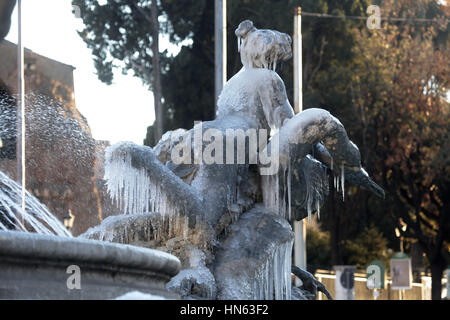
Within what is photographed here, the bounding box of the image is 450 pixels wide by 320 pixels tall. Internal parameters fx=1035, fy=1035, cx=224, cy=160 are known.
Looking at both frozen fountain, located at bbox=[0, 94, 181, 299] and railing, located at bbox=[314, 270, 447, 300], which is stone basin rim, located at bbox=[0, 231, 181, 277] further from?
railing, located at bbox=[314, 270, 447, 300]

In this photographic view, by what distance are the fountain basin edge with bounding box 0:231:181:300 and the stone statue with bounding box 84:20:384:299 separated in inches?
65.8

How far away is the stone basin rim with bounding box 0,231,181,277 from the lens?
3619 millimetres

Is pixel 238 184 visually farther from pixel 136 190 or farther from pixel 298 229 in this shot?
pixel 298 229

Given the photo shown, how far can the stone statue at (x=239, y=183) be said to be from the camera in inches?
237

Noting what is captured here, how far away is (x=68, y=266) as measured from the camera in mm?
3852

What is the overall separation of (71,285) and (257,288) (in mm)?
2421

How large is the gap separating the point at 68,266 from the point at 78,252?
0.30 feet

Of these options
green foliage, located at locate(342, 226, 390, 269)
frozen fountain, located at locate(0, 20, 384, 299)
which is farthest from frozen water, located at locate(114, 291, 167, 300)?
green foliage, located at locate(342, 226, 390, 269)

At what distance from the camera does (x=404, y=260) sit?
26375mm

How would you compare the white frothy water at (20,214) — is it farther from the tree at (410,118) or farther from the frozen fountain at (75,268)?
the tree at (410,118)

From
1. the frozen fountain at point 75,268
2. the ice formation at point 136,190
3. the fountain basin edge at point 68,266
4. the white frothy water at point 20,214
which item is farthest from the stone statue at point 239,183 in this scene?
the fountain basin edge at point 68,266

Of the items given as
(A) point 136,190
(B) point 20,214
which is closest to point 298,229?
(B) point 20,214

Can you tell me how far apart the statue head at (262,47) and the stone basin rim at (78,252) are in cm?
289

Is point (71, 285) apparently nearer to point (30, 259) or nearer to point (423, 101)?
point (30, 259)
